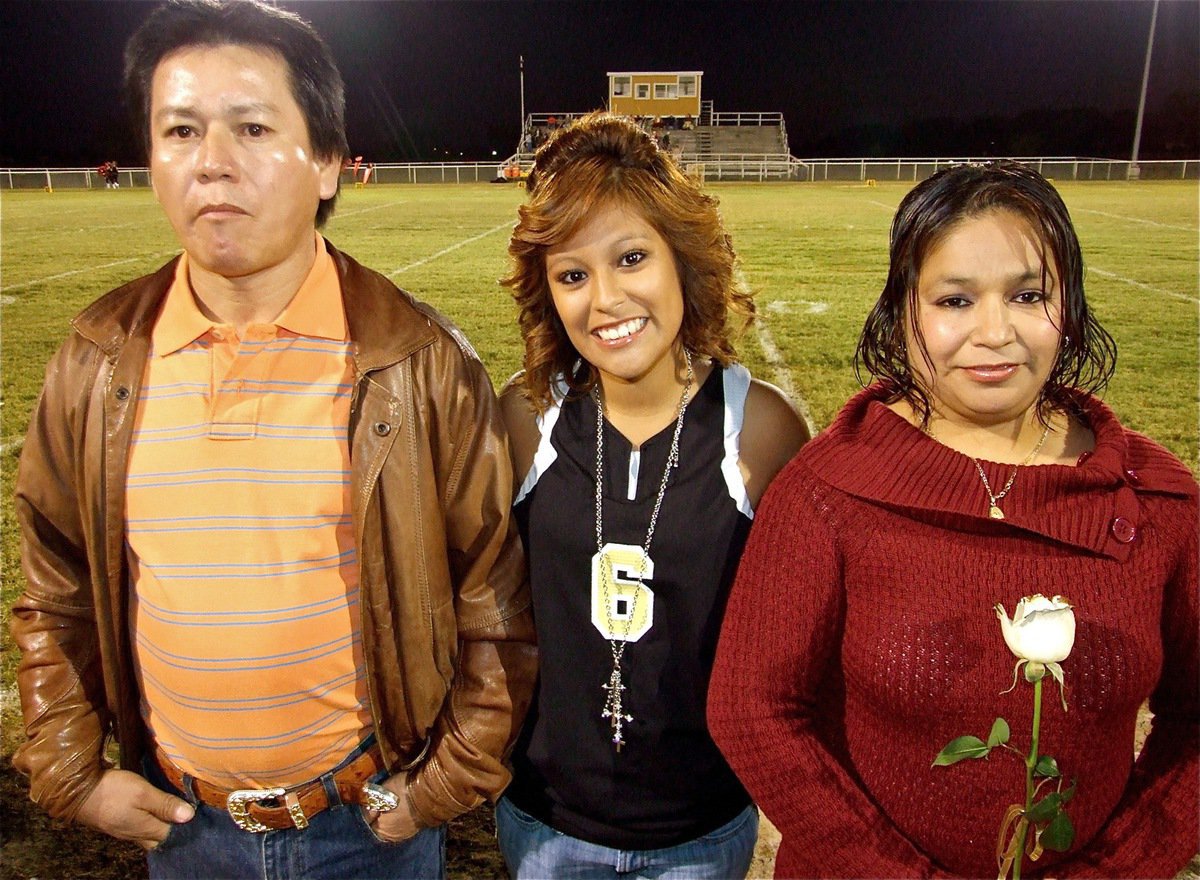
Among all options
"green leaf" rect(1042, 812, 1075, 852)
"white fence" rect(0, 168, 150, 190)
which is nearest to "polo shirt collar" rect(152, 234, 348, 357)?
"green leaf" rect(1042, 812, 1075, 852)

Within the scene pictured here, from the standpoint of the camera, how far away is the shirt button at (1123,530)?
1.41 metres

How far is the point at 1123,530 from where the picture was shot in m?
1.42

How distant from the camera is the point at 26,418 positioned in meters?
6.41

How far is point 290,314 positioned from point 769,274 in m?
11.3

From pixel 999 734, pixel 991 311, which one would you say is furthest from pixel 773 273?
pixel 999 734

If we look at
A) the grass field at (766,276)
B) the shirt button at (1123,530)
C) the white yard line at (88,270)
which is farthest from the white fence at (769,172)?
the shirt button at (1123,530)

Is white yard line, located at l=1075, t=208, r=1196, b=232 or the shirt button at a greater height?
the shirt button

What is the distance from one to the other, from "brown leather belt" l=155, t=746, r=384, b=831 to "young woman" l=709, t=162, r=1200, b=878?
2.29 feet

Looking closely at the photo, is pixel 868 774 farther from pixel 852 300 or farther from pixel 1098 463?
pixel 852 300

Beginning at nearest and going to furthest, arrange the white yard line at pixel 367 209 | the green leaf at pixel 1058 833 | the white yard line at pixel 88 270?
the green leaf at pixel 1058 833, the white yard line at pixel 88 270, the white yard line at pixel 367 209

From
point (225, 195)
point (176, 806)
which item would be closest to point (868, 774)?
point (176, 806)

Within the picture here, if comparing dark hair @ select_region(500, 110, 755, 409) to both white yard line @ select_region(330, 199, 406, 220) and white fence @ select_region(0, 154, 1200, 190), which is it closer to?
white yard line @ select_region(330, 199, 406, 220)

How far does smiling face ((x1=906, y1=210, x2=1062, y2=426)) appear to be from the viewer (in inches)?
58.6

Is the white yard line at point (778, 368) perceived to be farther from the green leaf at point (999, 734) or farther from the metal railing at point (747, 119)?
the metal railing at point (747, 119)
